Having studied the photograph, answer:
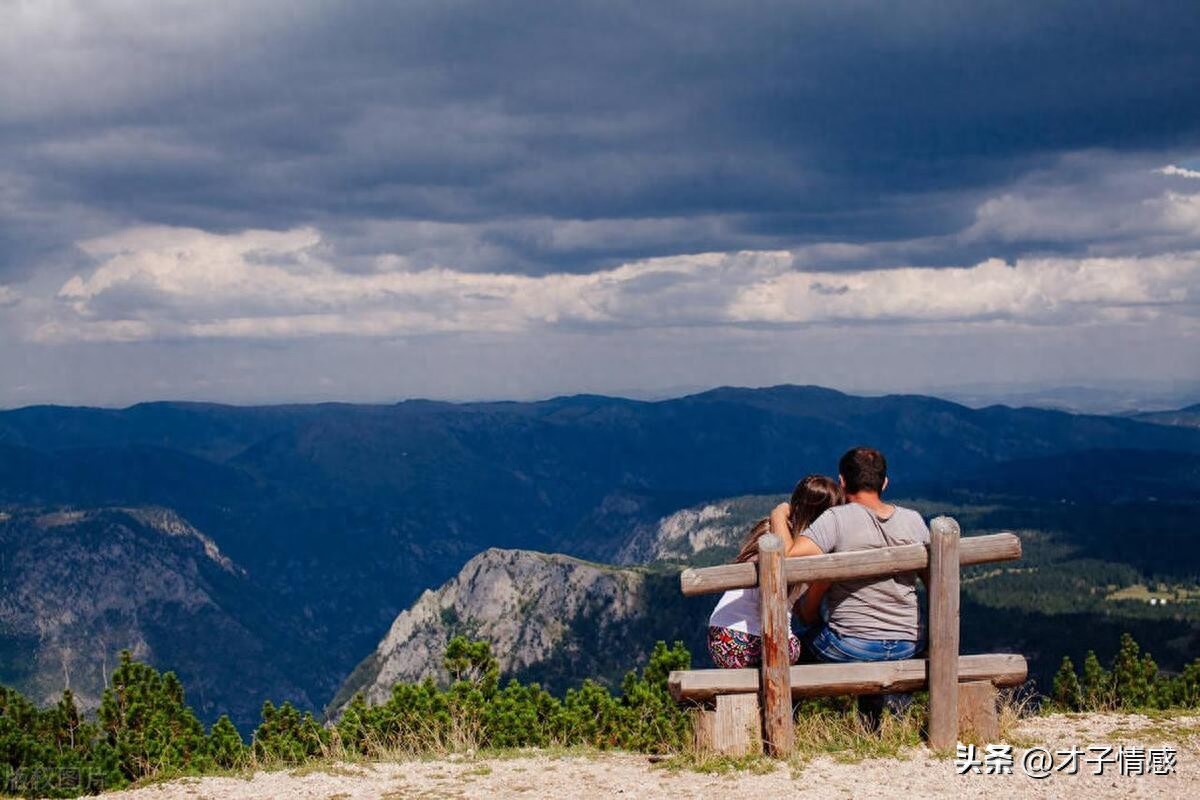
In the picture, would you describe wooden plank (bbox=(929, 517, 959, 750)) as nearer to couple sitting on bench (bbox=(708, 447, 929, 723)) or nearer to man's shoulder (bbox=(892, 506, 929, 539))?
couple sitting on bench (bbox=(708, 447, 929, 723))

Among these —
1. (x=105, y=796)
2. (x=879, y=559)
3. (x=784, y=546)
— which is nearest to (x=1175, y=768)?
(x=879, y=559)

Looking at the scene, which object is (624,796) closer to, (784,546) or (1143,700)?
(784,546)

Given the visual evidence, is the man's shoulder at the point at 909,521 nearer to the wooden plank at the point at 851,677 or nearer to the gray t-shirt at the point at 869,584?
the gray t-shirt at the point at 869,584

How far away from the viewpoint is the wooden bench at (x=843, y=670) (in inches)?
609

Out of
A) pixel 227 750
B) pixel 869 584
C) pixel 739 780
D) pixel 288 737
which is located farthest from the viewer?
pixel 288 737

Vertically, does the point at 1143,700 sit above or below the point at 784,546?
below

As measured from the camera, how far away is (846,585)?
1631cm

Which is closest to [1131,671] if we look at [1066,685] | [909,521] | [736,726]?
[1066,685]

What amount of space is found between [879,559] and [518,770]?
6.42 meters

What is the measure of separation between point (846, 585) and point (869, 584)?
0.34 meters

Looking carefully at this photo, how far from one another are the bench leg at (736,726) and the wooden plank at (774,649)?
154 mm

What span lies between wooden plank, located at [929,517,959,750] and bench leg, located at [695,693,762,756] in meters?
2.53

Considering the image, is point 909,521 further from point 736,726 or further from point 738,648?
point 736,726

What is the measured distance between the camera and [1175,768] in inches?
607
